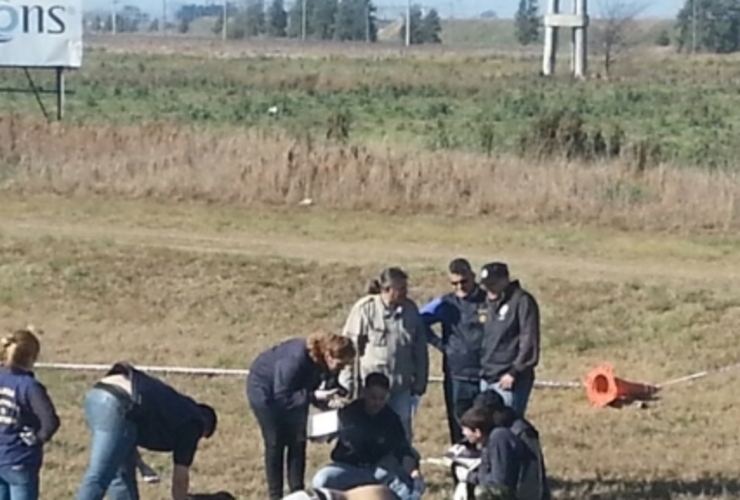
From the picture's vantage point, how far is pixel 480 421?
407 inches

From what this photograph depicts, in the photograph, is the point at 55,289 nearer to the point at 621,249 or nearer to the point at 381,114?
the point at 621,249

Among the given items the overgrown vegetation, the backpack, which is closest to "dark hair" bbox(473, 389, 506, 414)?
the backpack

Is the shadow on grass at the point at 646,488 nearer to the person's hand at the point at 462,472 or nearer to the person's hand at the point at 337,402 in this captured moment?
the person's hand at the point at 462,472

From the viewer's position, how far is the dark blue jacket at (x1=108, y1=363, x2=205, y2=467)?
9648 millimetres

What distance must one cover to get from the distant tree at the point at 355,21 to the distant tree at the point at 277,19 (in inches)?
348

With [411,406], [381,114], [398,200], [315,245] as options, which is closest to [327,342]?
[411,406]

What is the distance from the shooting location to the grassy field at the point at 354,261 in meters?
15.0

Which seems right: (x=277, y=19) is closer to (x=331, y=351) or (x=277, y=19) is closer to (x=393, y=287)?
(x=393, y=287)

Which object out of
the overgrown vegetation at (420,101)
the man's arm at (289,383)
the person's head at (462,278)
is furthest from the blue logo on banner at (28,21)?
the man's arm at (289,383)

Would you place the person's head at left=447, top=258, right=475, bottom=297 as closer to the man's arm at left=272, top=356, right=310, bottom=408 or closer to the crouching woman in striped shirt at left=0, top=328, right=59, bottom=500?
the man's arm at left=272, top=356, right=310, bottom=408

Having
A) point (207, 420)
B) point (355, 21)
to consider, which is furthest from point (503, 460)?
point (355, 21)

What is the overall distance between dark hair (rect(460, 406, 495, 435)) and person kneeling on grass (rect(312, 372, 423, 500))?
52 cm

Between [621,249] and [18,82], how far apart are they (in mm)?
41581

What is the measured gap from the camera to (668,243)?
24.5 m
